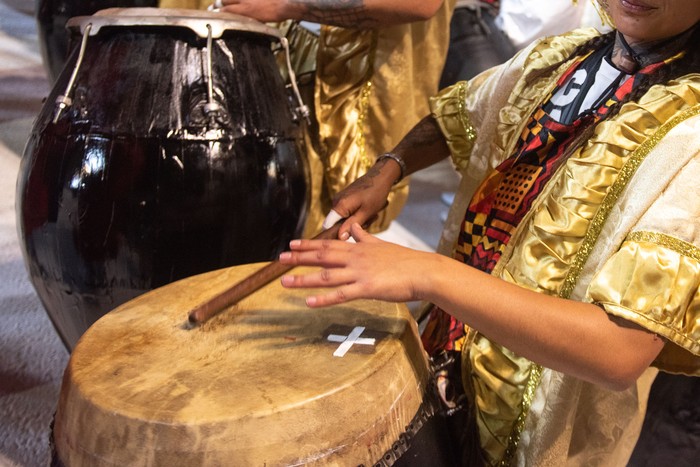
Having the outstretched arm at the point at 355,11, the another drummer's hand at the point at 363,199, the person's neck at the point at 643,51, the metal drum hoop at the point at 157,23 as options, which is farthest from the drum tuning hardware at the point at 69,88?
the person's neck at the point at 643,51

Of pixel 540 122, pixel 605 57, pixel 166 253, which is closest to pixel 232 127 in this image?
pixel 166 253

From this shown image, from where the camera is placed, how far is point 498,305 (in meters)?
0.99

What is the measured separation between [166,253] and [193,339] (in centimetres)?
52

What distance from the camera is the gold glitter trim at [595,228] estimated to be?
1087mm

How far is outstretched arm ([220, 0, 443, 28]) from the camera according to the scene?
1.85 m

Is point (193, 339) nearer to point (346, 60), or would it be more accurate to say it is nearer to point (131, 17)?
point (131, 17)

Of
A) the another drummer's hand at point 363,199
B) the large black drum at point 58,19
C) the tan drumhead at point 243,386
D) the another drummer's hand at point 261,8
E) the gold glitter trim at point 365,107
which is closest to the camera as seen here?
the tan drumhead at point 243,386

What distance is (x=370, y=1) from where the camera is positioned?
188 centimetres

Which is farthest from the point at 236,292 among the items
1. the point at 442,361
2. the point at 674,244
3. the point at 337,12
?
the point at 337,12

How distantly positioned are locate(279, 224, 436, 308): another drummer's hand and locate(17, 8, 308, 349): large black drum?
541mm

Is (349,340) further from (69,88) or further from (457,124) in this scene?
(69,88)

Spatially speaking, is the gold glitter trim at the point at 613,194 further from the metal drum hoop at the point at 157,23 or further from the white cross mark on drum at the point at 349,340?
the metal drum hoop at the point at 157,23

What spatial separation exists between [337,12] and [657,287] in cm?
123

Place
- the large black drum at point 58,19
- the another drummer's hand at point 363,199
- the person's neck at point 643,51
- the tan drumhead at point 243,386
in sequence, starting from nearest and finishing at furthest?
1. the tan drumhead at point 243,386
2. the person's neck at point 643,51
3. the another drummer's hand at point 363,199
4. the large black drum at point 58,19
